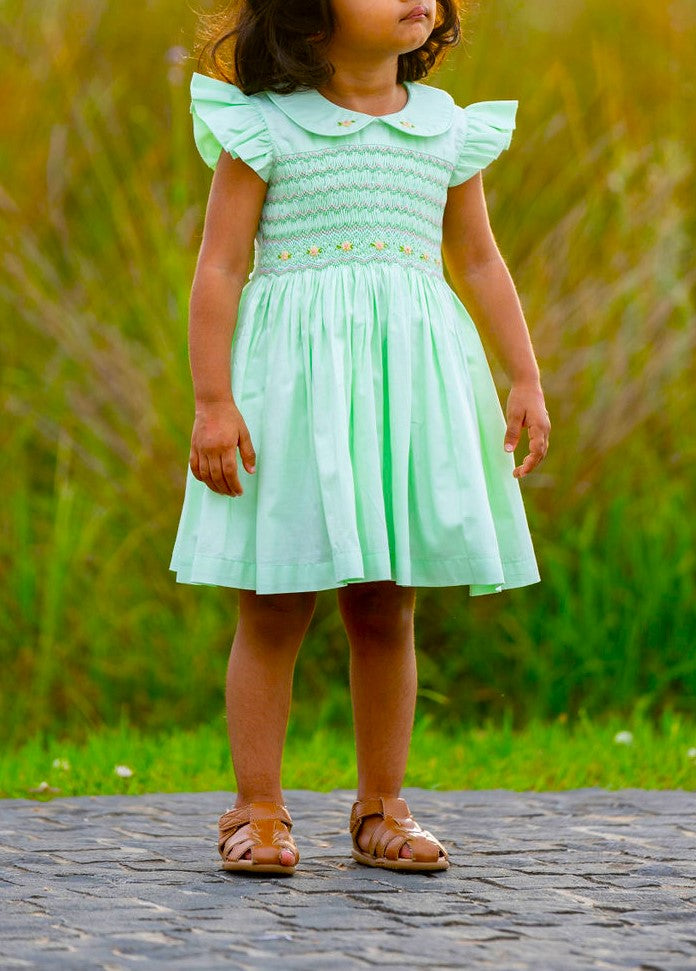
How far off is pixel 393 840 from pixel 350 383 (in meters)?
0.79

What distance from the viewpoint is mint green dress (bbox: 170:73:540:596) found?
2.61 metres

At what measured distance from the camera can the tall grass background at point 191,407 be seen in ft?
14.5

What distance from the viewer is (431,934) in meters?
2.17

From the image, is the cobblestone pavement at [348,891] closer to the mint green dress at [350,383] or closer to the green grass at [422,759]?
the green grass at [422,759]

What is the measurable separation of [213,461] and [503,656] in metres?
2.02

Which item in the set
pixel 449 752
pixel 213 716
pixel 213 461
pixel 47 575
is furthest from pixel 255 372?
pixel 47 575

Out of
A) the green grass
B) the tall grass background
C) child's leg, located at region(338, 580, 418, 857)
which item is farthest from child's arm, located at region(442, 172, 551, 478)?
the tall grass background

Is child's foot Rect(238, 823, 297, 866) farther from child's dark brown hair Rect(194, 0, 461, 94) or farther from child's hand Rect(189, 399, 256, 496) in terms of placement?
child's dark brown hair Rect(194, 0, 461, 94)

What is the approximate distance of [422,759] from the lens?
3.90 metres

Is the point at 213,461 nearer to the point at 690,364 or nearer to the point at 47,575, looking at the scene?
the point at 47,575

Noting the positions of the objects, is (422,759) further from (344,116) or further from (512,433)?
(344,116)

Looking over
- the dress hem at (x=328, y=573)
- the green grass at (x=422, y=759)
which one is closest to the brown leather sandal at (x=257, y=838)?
the dress hem at (x=328, y=573)

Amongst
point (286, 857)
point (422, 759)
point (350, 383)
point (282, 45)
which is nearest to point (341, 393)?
point (350, 383)

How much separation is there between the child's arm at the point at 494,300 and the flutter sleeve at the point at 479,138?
0.12 ft
